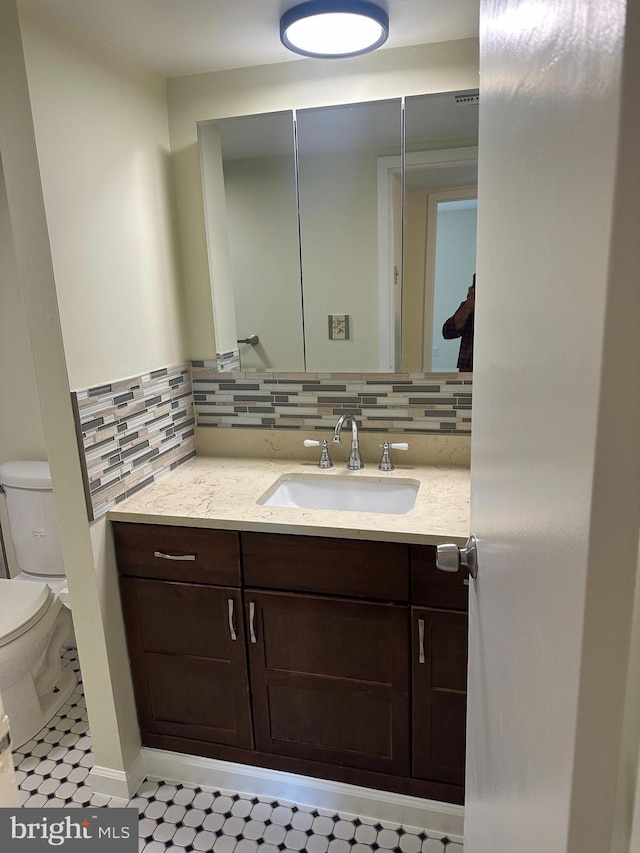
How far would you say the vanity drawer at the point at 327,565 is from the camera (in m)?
1.49

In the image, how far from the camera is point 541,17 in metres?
0.48

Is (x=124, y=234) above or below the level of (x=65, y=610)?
above

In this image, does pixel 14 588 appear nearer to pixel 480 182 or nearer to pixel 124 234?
pixel 124 234

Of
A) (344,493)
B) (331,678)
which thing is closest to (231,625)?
(331,678)

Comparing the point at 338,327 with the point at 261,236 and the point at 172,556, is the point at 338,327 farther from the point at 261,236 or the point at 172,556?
the point at 172,556

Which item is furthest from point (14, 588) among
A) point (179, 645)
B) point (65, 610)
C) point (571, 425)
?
point (571, 425)

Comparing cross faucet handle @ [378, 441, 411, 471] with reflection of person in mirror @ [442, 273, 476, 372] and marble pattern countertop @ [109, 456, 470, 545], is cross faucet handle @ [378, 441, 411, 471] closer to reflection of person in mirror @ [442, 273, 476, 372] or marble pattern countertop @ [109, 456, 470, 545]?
marble pattern countertop @ [109, 456, 470, 545]

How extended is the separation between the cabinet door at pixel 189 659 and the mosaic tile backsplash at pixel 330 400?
26.5 inches

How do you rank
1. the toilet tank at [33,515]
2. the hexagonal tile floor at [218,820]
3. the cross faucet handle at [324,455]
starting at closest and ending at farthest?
the hexagonal tile floor at [218,820] < the cross faucet handle at [324,455] < the toilet tank at [33,515]

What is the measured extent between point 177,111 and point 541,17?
1740 millimetres

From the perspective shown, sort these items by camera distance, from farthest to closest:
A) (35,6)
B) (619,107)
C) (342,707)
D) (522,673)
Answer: (342,707)
(35,6)
(522,673)
(619,107)

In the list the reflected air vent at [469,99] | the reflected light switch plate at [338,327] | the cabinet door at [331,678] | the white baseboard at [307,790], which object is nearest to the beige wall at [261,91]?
the reflected air vent at [469,99]

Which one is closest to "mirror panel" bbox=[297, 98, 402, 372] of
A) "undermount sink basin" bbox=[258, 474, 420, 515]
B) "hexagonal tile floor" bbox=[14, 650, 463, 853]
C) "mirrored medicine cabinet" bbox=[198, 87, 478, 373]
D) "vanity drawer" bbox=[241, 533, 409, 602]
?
"mirrored medicine cabinet" bbox=[198, 87, 478, 373]

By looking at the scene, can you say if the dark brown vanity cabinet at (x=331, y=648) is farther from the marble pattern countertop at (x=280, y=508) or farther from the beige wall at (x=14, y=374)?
the beige wall at (x=14, y=374)
